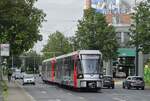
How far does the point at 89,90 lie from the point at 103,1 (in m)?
87.9

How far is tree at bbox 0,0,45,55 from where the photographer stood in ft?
143

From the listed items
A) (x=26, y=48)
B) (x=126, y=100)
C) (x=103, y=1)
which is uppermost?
(x=103, y=1)

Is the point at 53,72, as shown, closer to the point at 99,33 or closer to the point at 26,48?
the point at 26,48

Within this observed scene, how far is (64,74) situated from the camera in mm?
51406

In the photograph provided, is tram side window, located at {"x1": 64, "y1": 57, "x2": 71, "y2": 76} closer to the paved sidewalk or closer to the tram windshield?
the tram windshield

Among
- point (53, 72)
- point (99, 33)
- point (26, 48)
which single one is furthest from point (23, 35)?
point (99, 33)

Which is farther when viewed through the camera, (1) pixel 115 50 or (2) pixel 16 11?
(1) pixel 115 50

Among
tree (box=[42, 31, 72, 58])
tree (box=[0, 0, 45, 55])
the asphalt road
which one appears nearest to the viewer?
the asphalt road

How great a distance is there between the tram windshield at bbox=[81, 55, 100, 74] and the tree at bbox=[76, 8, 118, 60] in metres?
40.5

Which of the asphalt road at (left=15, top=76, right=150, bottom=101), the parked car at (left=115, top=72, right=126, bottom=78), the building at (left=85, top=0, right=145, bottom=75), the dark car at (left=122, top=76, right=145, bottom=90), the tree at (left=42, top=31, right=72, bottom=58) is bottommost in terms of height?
the asphalt road at (left=15, top=76, right=150, bottom=101)

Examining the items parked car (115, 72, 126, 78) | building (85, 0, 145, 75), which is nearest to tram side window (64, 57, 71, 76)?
parked car (115, 72, 126, 78)

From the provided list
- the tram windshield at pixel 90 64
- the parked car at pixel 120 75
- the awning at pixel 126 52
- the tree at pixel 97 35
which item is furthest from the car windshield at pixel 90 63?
the parked car at pixel 120 75

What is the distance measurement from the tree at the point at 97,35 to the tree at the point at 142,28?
20.7 m

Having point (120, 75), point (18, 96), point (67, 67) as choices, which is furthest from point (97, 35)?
point (18, 96)
